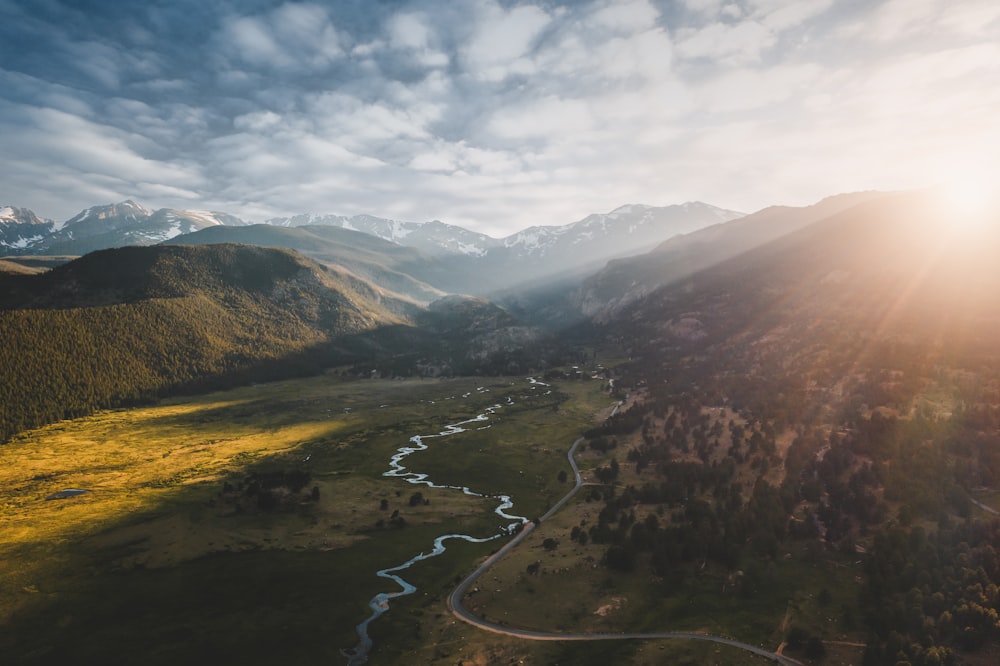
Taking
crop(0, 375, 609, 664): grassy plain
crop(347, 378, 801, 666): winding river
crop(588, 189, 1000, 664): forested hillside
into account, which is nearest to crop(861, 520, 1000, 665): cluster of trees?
crop(588, 189, 1000, 664): forested hillside

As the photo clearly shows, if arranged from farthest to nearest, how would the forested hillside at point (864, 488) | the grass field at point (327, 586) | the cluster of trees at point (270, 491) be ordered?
the cluster of trees at point (270, 491)
the grass field at point (327, 586)
the forested hillside at point (864, 488)

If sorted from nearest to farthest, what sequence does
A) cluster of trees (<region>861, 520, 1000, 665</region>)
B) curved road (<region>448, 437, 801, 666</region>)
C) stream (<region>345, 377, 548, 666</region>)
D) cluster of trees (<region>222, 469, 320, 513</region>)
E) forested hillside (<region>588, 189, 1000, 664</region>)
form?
cluster of trees (<region>861, 520, 1000, 665</region>)
curved road (<region>448, 437, 801, 666</region>)
forested hillside (<region>588, 189, 1000, 664</region>)
stream (<region>345, 377, 548, 666</region>)
cluster of trees (<region>222, 469, 320, 513</region>)

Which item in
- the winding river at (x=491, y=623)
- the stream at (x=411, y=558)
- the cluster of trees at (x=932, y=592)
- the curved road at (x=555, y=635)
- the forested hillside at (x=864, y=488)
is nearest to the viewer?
the cluster of trees at (x=932, y=592)

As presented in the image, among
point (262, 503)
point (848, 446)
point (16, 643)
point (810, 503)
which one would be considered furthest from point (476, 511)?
point (848, 446)

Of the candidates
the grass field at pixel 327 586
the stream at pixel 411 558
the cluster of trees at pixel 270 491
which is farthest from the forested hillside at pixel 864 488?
the cluster of trees at pixel 270 491

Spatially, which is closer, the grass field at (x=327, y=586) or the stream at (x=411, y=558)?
the grass field at (x=327, y=586)

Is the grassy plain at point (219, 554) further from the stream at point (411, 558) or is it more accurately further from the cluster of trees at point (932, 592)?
the cluster of trees at point (932, 592)

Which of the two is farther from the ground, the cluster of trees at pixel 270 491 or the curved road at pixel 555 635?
the cluster of trees at pixel 270 491

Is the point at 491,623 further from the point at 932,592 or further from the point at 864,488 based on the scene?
the point at 864,488

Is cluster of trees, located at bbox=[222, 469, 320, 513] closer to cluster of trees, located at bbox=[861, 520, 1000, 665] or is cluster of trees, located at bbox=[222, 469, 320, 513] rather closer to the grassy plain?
the grassy plain

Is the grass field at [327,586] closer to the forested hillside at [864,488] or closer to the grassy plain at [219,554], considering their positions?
the grassy plain at [219,554]

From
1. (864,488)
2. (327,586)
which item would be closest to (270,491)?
(327,586)
